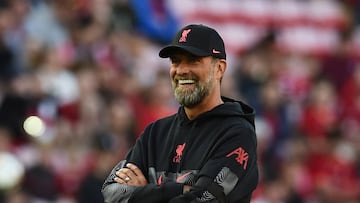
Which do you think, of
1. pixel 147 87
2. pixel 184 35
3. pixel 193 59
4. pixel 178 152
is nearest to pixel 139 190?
pixel 178 152

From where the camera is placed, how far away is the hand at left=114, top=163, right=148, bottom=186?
540 cm

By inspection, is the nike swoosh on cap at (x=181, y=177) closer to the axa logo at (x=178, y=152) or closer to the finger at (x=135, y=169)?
the axa logo at (x=178, y=152)

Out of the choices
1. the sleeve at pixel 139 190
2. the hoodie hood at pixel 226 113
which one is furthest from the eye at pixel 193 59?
the sleeve at pixel 139 190

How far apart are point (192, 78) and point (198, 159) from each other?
0.41 metres

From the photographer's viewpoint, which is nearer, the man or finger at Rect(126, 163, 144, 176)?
the man

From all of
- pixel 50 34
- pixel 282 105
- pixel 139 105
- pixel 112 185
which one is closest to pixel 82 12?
pixel 50 34

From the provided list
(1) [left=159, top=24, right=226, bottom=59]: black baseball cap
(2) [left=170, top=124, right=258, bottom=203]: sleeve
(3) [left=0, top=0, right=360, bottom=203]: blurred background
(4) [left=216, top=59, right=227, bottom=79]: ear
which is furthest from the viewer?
(3) [left=0, top=0, right=360, bottom=203]: blurred background

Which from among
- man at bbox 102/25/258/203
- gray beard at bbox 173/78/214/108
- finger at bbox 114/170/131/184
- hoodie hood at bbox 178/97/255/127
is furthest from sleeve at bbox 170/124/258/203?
finger at bbox 114/170/131/184

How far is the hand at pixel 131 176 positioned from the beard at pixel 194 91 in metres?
0.44

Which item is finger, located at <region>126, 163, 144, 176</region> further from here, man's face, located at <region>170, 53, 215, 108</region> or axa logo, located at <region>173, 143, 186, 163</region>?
man's face, located at <region>170, 53, 215, 108</region>

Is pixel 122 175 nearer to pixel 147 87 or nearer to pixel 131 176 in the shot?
pixel 131 176

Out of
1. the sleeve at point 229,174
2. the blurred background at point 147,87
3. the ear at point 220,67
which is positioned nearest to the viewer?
the sleeve at point 229,174

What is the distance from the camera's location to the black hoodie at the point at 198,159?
17.0 ft

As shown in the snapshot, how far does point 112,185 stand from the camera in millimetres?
5441
